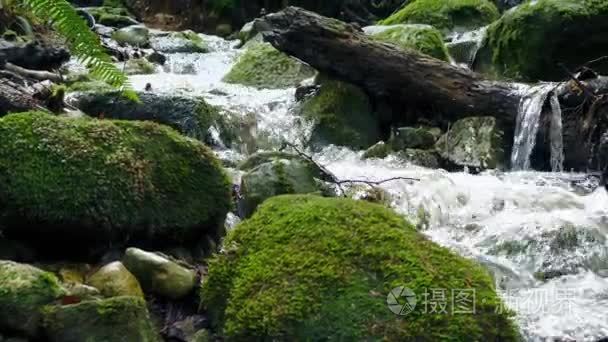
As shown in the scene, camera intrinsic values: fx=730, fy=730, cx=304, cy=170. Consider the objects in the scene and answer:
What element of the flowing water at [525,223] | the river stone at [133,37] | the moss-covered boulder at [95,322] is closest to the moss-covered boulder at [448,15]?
the river stone at [133,37]

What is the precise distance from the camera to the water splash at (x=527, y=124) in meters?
6.92

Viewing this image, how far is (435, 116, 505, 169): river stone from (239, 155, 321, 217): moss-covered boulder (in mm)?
2740

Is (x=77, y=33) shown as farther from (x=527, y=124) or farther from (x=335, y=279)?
(x=527, y=124)

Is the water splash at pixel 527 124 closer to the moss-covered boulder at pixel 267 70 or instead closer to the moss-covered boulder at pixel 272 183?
the moss-covered boulder at pixel 272 183

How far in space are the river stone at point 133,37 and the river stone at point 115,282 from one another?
11.1 meters

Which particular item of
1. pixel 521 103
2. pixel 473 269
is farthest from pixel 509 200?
pixel 473 269

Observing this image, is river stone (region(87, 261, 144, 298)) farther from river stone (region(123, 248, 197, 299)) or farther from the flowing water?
the flowing water

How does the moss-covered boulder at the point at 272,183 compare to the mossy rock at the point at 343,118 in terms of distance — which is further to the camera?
the mossy rock at the point at 343,118

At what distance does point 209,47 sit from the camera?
15.0m

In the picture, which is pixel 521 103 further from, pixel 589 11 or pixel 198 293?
pixel 198 293

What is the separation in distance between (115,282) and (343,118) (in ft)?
16.9

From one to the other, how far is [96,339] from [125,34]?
12064 millimetres

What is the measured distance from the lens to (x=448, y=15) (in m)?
13.0

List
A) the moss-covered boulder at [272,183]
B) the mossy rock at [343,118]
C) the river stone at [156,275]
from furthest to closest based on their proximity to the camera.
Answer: the mossy rock at [343,118], the moss-covered boulder at [272,183], the river stone at [156,275]
